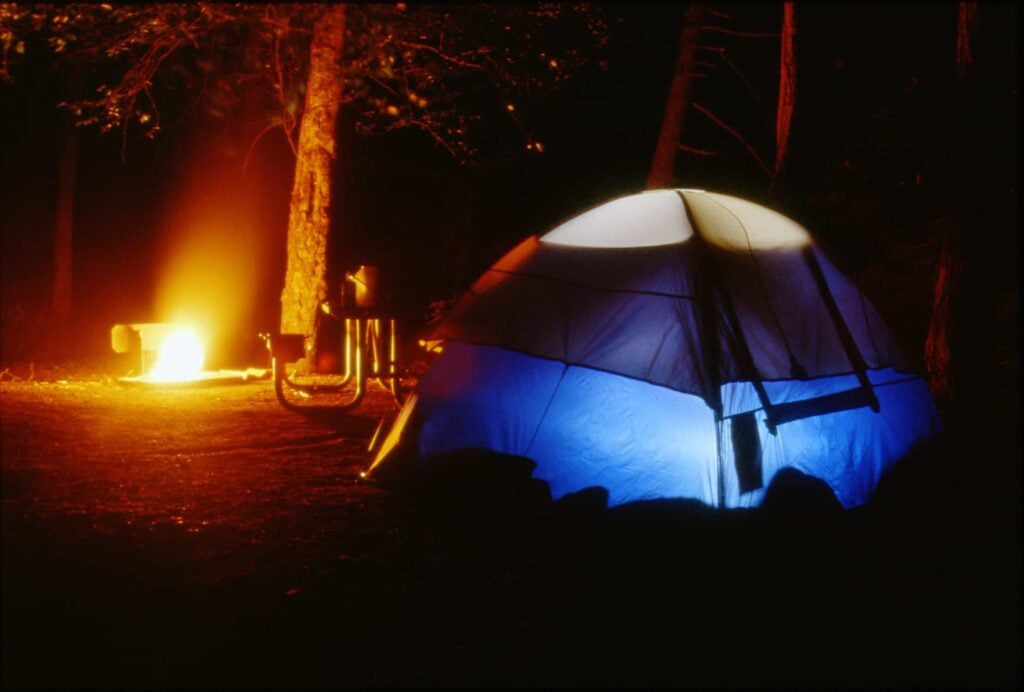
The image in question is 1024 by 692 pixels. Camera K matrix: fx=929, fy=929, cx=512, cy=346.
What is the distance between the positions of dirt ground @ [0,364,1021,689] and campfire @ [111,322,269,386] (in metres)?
3.15

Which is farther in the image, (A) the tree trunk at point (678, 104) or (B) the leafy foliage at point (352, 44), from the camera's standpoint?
(A) the tree trunk at point (678, 104)

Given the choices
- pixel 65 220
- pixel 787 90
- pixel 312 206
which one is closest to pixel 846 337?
pixel 787 90

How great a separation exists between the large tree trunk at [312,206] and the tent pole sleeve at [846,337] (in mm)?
6871

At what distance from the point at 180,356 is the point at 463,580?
7.46 metres

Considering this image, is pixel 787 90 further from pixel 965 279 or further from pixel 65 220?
pixel 65 220

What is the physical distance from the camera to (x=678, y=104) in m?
13.9

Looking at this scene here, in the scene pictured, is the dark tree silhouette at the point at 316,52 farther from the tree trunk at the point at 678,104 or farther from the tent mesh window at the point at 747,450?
the tent mesh window at the point at 747,450

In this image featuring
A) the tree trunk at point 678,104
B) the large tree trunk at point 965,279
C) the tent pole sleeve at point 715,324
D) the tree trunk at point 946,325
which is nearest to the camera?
the tent pole sleeve at point 715,324

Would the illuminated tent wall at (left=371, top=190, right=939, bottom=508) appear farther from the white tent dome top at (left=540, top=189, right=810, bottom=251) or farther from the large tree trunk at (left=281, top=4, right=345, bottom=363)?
the large tree trunk at (left=281, top=4, right=345, bottom=363)

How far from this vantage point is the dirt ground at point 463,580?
4008 millimetres

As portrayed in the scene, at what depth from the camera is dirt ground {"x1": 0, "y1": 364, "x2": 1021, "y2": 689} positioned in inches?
158

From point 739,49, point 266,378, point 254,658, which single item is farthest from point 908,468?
point 739,49

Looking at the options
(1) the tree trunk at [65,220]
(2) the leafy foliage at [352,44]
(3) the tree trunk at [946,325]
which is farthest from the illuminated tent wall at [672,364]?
(1) the tree trunk at [65,220]

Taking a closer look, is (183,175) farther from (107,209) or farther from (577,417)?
(577,417)
